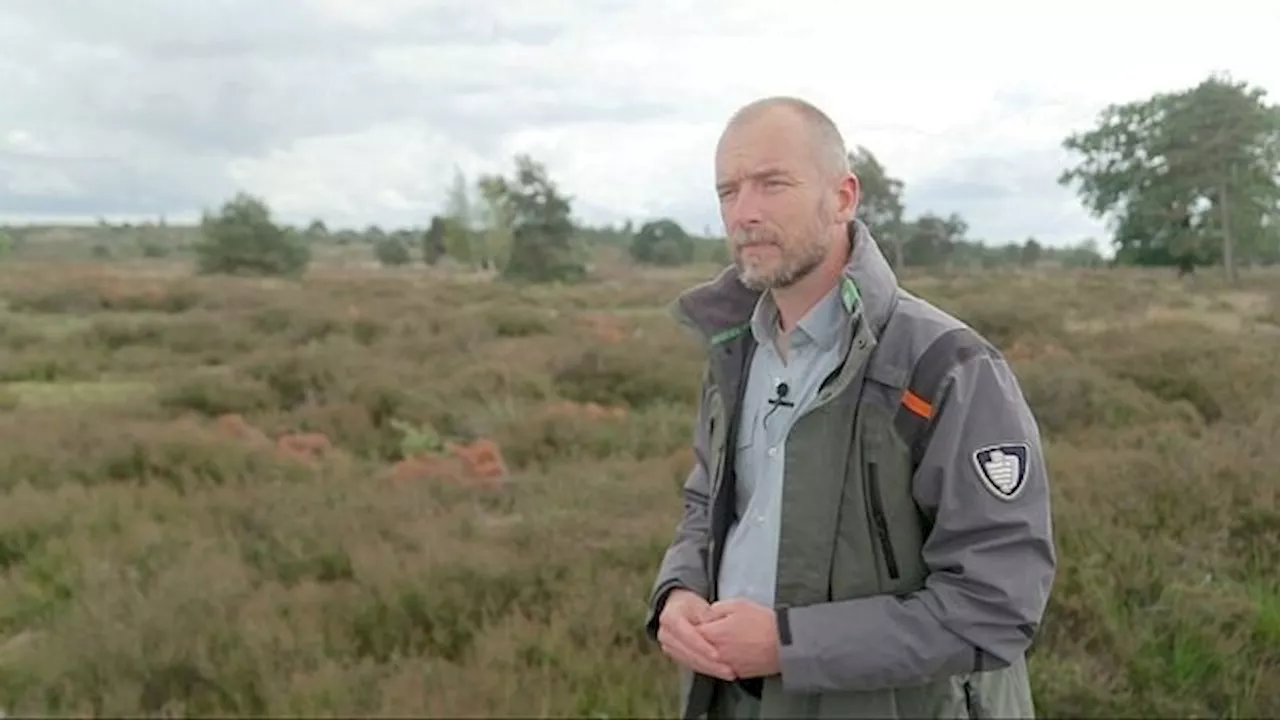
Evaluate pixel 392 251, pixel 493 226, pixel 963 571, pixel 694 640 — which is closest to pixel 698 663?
pixel 694 640

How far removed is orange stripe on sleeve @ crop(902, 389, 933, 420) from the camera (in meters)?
1.60

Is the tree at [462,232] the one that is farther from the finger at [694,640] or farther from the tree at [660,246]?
the finger at [694,640]

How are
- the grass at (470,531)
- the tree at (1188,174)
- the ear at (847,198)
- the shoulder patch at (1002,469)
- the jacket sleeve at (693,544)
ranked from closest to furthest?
the shoulder patch at (1002,469), the ear at (847,198), the jacket sleeve at (693,544), the grass at (470,531), the tree at (1188,174)

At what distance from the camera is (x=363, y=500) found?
6.20m

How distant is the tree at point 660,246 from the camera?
122 ft

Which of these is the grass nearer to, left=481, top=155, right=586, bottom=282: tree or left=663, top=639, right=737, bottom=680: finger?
left=663, top=639, right=737, bottom=680: finger

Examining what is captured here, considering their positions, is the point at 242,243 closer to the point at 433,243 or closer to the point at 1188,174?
the point at 433,243

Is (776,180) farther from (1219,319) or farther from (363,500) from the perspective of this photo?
(1219,319)

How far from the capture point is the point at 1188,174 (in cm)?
1220

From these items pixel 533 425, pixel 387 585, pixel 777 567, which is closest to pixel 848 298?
pixel 777 567

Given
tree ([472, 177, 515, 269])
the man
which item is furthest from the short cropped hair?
tree ([472, 177, 515, 269])

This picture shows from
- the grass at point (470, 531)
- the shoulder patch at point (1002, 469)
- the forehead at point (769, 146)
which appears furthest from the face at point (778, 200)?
the grass at point (470, 531)

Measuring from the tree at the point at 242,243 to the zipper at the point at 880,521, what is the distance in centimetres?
3638

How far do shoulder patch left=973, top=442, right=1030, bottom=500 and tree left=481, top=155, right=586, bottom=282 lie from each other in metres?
36.5
